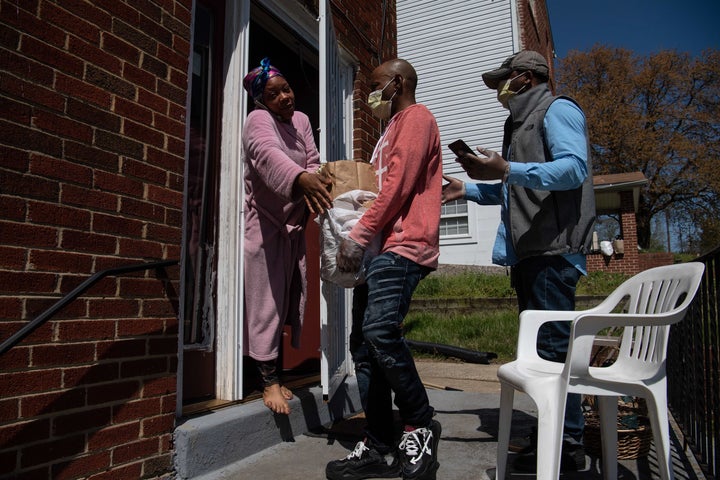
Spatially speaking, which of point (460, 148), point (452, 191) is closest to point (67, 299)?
point (460, 148)

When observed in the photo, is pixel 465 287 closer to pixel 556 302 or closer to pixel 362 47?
pixel 362 47

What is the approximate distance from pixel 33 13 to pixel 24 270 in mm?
930

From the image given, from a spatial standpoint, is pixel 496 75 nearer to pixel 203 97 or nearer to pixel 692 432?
pixel 203 97

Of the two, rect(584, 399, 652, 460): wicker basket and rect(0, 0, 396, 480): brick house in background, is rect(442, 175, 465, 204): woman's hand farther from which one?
rect(584, 399, 652, 460): wicker basket

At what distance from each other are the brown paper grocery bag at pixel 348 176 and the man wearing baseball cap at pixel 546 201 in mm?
467

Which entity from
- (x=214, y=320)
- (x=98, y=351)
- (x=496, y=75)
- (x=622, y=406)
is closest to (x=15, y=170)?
(x=98, y=351)

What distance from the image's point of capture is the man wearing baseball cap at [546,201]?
2398 millimetres

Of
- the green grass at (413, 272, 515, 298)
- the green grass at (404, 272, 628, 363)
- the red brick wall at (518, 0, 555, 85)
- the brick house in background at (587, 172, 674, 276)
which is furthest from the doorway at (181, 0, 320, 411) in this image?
the brick house in background at (587, 172, 674, 276)

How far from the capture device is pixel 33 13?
74.5 inches

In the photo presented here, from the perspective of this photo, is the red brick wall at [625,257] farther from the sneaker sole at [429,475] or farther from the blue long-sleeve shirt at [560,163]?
the sneaker sole at [429,475]

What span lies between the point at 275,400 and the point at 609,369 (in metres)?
1.67

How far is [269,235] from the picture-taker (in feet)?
9.74

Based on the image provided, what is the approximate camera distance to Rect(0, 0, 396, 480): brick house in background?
5.99 ft

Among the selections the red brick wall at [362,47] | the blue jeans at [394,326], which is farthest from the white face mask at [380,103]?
the red brick wall at [362,47]
